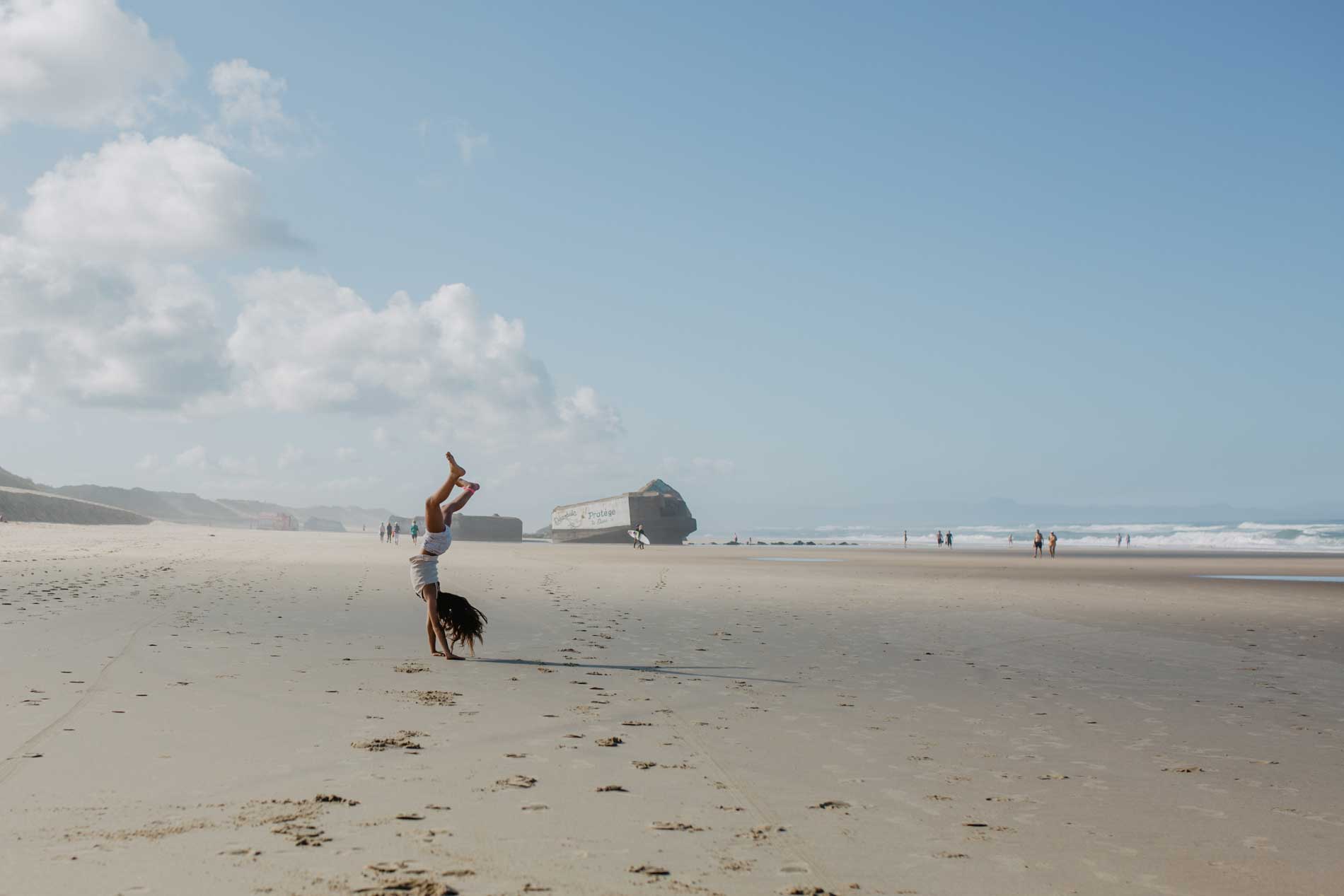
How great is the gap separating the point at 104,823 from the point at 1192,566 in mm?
46100

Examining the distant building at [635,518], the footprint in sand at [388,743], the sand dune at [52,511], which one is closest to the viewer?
the footprint in sand at [388,743]

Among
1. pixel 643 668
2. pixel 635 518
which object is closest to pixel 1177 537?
pixel 635 518

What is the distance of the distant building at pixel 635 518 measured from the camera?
79.0 metres

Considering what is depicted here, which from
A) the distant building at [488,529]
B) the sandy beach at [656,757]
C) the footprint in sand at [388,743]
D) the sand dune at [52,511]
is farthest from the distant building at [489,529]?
the footprint in sand at [388,743]

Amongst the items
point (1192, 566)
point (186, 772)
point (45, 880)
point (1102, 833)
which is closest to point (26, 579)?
point (186, 772)

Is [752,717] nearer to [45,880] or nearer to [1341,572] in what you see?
[45,880]

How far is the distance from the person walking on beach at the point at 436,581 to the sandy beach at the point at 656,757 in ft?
1.25

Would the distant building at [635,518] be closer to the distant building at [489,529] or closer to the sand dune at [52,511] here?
the distant building at [489,529]

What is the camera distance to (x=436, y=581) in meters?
10.6

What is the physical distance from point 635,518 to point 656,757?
72.7 meters

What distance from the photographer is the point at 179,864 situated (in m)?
3.96

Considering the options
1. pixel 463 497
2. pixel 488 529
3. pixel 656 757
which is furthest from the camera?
pixel 488 529

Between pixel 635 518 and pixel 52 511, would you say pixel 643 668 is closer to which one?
pixel 635 518

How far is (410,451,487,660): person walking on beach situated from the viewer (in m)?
10.4
